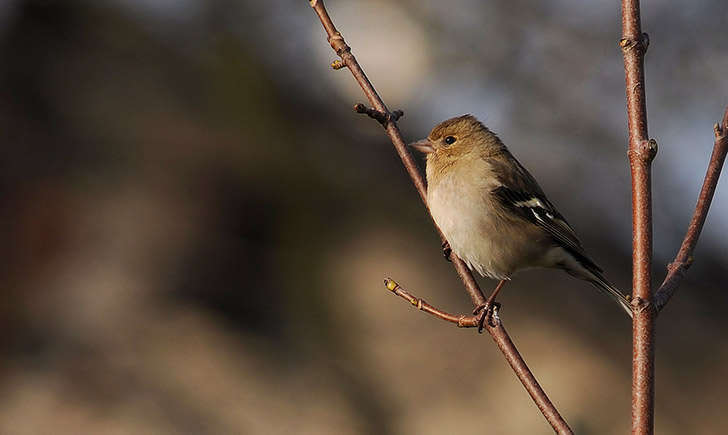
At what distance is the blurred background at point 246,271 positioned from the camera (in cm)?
759

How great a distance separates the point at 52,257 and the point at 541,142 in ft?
31.2

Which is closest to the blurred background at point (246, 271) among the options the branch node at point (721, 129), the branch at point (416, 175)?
the branch at point (416, 175)

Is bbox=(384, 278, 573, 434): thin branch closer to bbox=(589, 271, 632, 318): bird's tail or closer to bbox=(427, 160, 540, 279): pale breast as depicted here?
bbox=(427, 160, 540, 279): pale breast

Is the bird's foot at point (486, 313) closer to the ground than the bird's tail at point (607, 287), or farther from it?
closer to the ground

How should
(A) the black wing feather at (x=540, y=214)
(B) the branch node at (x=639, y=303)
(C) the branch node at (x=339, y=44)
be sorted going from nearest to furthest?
1. (B) the branch node at (x=639, y=303)
2. (C) the branch node at (x=339, y=44)
3. (A) the black wing feather at (x=540, y=214)

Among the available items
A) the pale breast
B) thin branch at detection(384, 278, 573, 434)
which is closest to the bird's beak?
the pale breast

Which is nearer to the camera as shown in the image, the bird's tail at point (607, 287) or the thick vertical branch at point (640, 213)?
the thick vertical branch at point (640, 213)

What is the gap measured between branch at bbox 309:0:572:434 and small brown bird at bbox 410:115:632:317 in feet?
1.87

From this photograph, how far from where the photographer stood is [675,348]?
9070 millimetres

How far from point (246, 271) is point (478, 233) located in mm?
4743

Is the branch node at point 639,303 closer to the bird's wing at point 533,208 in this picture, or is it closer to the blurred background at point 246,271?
the bird's wing at point 533,208

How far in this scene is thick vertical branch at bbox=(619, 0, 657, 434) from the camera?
220 centimetres

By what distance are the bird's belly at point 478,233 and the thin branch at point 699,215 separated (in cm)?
176

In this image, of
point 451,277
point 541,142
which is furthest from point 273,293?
point 541,142
